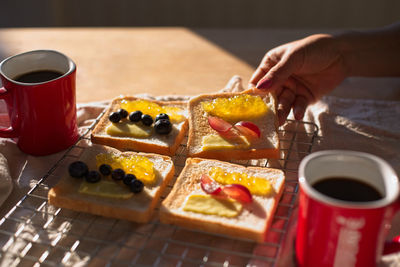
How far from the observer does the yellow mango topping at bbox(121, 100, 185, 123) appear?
7.17 feet

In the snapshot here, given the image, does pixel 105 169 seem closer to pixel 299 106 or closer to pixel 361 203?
pixel 361 203

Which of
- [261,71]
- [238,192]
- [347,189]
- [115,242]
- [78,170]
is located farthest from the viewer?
[261,71]

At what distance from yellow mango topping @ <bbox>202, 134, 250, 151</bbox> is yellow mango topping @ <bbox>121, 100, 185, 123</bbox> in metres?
0.24

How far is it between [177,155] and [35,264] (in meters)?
0.76

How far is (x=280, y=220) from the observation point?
1.65 meters

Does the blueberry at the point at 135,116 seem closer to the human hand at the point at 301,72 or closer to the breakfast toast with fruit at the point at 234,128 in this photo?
the breakfast toast with fruit at the point at 234,128

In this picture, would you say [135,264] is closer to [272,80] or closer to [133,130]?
[133,130]

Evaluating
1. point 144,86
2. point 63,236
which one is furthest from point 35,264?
point 144,86

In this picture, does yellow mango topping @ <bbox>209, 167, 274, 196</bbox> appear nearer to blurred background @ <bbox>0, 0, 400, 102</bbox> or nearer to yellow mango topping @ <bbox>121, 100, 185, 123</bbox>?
yellow mango topping @ <bbox>121, 100, 185, 123</bbox>

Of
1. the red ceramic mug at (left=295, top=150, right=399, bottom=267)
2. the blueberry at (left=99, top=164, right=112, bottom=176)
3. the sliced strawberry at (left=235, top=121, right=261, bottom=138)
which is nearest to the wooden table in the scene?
the sliced strawberry at (left=235, top=121, right=261, bottom=138)

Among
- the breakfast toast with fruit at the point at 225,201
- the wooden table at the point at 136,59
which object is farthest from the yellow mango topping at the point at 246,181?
the wooden table at the point at 136,59

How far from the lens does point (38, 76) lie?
2053 mm

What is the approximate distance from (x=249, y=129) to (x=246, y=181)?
1.14ft

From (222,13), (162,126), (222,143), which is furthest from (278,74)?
(222,13)
